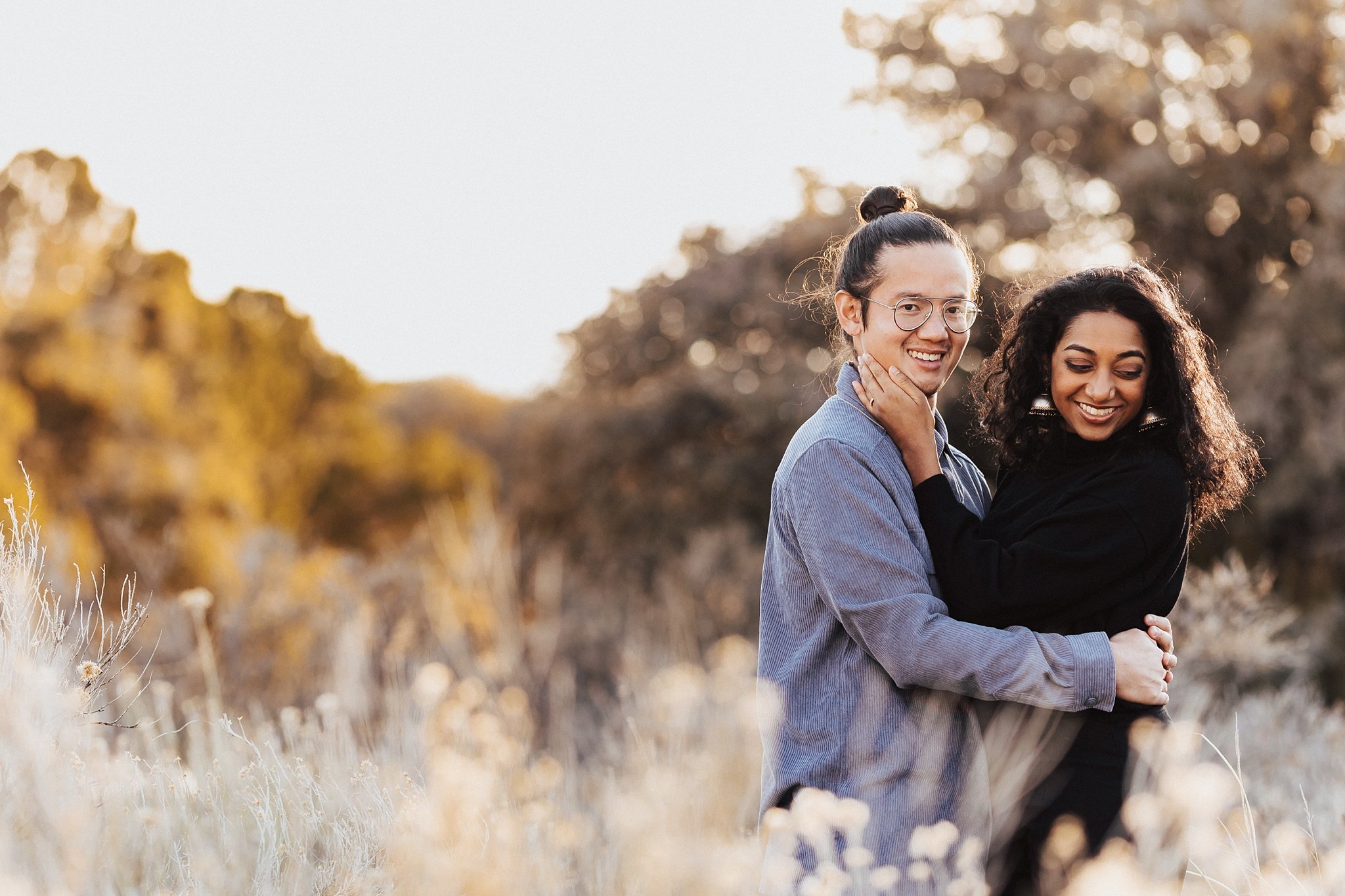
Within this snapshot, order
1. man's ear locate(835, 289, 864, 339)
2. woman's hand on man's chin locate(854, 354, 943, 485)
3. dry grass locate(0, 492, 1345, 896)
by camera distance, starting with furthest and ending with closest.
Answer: man's ear locate(835, 289, 864, 339) → woman's hand on man's chin locate(854, 354, 943, 485) → dry grass locate(0, 492, 1345, 896)

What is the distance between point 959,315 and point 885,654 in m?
0.83

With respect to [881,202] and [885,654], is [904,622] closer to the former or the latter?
[885,654]

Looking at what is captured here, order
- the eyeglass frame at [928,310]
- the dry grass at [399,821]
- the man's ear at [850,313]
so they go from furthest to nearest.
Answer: the man's ear at [850,313] < the eyeglass frame at [928,310] < the dry grass at [399,821]

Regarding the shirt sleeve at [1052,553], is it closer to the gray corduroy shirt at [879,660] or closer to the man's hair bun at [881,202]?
the gray corduroy shirt at [879,660]

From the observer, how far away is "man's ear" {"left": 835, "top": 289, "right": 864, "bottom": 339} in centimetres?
261

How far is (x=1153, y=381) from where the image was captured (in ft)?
8.52

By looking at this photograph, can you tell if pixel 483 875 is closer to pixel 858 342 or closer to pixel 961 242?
pixel 858 342

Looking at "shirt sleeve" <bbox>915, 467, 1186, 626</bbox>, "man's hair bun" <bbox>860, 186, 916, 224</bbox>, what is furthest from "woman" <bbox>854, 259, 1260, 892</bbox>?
"man's hair bun" <bbox>860, 186, 916, 224</bbox>

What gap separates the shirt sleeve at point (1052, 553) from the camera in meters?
2.27

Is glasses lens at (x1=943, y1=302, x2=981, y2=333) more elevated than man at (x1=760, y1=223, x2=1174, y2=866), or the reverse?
glasses lens at (x1=943, y1=302, x2=981, y2=333)

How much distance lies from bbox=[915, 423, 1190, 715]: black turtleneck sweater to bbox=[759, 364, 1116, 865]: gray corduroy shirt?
7cm

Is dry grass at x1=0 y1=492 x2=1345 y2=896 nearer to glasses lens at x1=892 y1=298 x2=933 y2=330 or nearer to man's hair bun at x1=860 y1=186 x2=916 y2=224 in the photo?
glasses lens at x1=892 y1=298 x2=933 y2=330

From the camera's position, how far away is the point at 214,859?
7.52 ft

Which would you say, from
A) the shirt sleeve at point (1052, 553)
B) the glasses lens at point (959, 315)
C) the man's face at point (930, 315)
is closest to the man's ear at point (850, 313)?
the man's face at point (930, 315)
